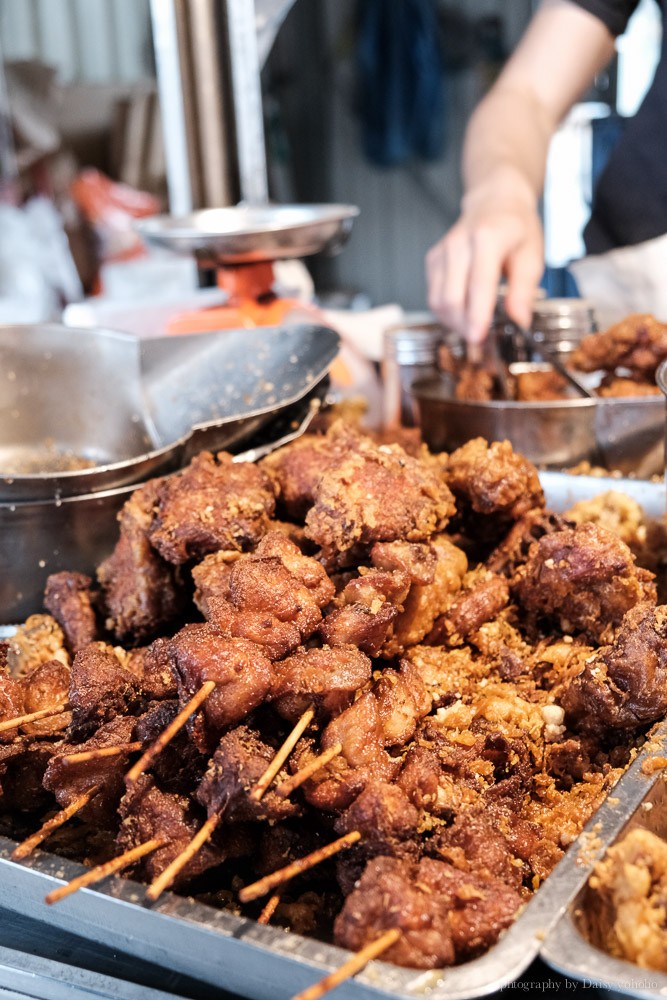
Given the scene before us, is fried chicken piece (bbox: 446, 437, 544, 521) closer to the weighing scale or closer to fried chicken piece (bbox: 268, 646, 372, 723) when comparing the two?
fried chicken piece (bbox: 268, 646, 372, 723)

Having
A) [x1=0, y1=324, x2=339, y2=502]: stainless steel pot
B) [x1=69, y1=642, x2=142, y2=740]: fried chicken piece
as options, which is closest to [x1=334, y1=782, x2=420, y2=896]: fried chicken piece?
[x1=69, y1=642, x2=142, y2=740]: fried chicken piece

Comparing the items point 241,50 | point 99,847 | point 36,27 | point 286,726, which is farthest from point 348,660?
point 36,27

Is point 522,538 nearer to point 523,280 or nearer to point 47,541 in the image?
point 47,541

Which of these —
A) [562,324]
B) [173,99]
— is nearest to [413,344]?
[562,324]

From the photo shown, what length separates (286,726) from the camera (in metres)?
1.49

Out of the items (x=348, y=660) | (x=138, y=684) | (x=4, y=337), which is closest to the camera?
(x=348, y=660)

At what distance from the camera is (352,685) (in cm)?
144

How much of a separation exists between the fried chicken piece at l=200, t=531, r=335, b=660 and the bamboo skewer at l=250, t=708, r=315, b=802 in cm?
13

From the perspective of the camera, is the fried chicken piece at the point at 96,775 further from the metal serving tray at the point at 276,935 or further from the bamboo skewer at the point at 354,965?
the bamboo skewer at the point at 354,965

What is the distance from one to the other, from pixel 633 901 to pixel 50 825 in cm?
86

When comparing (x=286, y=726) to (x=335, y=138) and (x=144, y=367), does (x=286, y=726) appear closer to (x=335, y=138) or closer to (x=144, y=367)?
(x=144, y=367)

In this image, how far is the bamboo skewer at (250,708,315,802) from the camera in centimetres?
129

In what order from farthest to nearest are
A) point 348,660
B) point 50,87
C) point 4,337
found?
point 50,87 → point 4,337 → point 348,660

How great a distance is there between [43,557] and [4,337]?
857 millimetres
